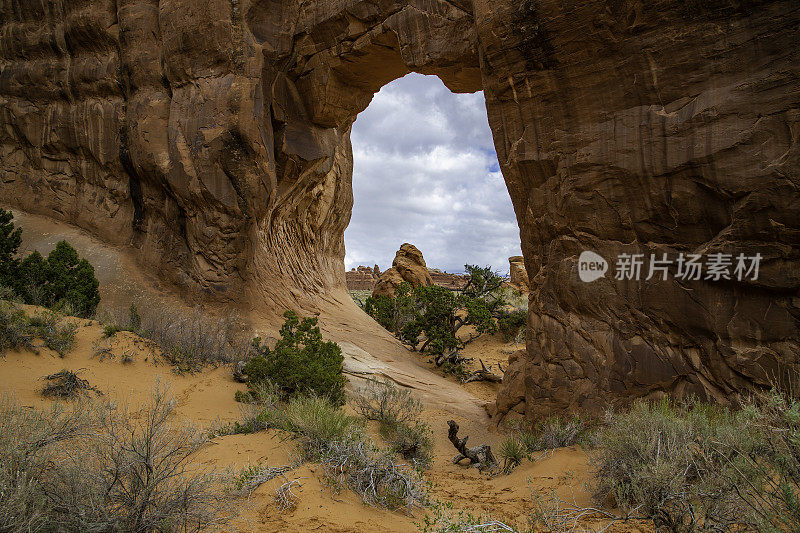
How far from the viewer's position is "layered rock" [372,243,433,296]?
22.7 metres

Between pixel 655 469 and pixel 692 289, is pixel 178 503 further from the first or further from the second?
pixel 692 289

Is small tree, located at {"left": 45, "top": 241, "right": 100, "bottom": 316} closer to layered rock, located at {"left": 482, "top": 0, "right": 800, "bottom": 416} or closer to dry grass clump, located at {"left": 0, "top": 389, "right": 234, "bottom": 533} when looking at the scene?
dry grass clump, located at {"left": 0, "top": 389, "right": 234, "bottom": 533}

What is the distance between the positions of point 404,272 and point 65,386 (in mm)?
17725

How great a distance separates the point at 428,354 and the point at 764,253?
10.5 m

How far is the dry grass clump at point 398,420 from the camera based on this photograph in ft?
22.7

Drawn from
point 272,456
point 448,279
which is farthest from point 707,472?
point 448,279

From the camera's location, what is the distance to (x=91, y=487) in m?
3.06

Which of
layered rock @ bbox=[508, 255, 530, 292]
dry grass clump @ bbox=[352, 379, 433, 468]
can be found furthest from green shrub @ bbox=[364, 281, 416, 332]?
layered rock @ bbox=[508, 255, 530, 292]

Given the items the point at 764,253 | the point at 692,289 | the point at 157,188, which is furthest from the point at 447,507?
the point at 157,188

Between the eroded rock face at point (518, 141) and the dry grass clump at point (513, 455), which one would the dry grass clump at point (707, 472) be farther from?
the eroded rock face at point (518, 141)

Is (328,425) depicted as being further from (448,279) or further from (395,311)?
(448,279)

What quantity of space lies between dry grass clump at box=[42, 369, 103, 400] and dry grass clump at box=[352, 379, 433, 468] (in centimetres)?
451

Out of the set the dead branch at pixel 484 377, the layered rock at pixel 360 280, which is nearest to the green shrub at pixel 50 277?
the dead branch at pixel 484 377

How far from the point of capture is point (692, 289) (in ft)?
21.8
